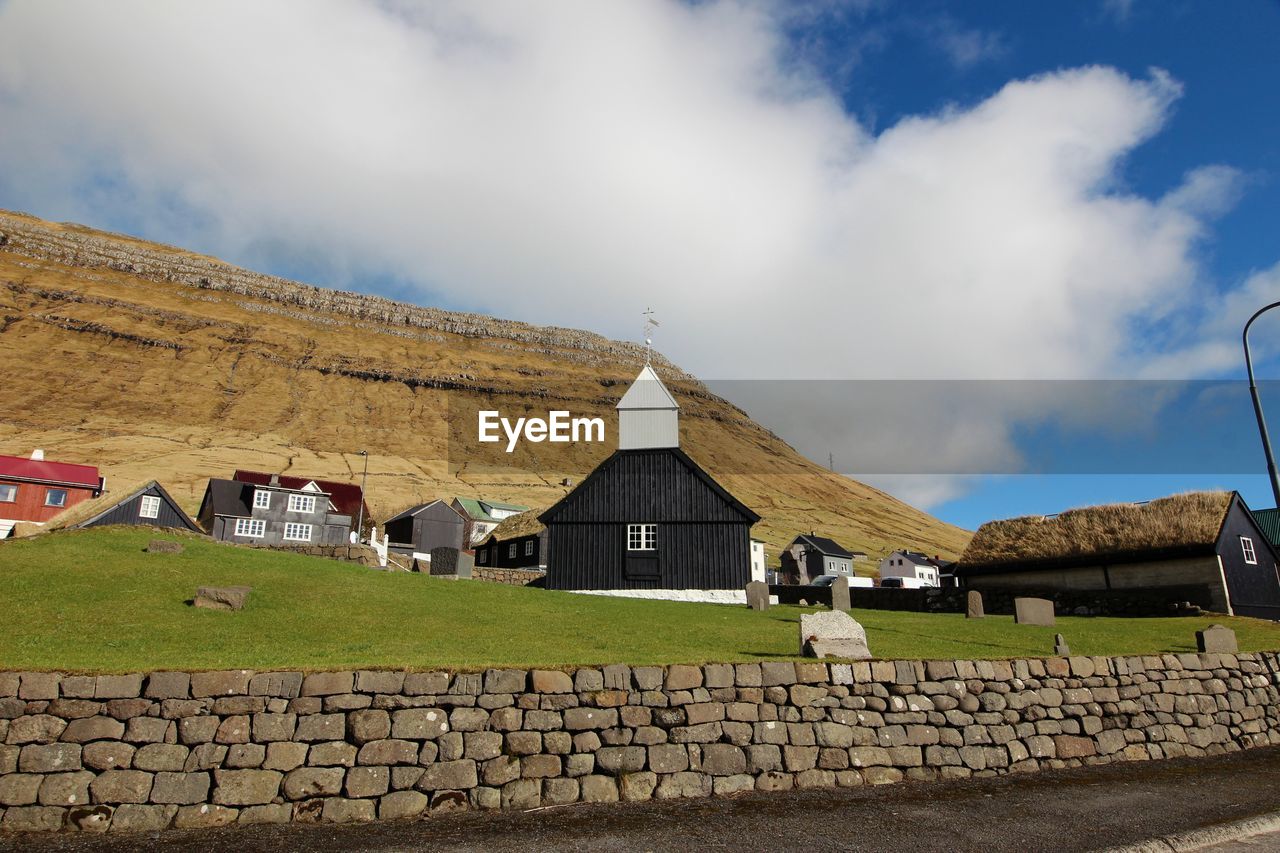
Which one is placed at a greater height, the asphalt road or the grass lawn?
the grass lawn

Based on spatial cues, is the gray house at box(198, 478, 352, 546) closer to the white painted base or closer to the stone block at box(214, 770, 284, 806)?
the white painted base

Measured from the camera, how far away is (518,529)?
179 feet

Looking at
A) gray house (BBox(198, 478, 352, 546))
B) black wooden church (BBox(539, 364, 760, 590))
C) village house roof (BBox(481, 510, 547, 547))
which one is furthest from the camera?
gray house (BBox(198, 478, 352, 546))

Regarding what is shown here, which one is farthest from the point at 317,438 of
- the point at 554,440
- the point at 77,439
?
the point at 554,440

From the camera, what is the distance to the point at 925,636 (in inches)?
744

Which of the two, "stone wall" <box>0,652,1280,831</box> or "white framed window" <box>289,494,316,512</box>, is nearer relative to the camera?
"stone wall" <box>0,652,1280,831</box>

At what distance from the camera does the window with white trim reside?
49.7 meters

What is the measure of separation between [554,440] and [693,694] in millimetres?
172879

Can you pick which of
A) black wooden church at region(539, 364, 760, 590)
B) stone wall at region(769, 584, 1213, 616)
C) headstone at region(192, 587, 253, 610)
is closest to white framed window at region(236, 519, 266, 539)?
black wooden church at region(539, 364, 760, 590)

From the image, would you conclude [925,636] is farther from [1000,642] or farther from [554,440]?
[554,440]

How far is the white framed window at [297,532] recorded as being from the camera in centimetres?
6838

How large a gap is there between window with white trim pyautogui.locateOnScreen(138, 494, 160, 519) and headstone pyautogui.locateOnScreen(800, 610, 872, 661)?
5177 centimetres

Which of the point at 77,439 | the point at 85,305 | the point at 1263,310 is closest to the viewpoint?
the point at 1263,310

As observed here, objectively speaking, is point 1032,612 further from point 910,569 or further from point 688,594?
point 910,569
